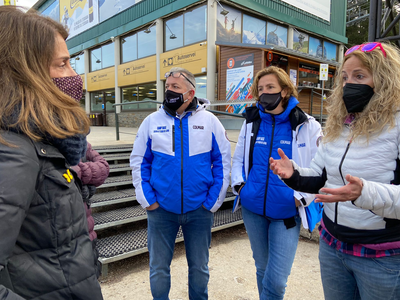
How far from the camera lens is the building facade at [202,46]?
11.5m

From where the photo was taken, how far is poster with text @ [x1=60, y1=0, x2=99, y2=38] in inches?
704

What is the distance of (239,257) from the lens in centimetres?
319

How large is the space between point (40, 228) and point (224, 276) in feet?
7.72

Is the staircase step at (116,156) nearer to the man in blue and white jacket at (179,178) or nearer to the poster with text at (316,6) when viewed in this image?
the man in blue and white jacket at (179,178)

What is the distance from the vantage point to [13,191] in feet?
2.40

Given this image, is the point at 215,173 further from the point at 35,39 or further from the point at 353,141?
the point at 35,39

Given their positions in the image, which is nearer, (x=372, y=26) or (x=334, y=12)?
(x=372, y=26)

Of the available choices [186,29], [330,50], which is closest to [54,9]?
[186,29]

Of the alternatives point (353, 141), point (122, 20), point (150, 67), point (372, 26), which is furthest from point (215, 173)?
point (122, 20)

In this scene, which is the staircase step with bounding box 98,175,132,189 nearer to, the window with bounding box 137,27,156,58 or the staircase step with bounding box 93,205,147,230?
the staircase step with bounding box 93,205,147,230

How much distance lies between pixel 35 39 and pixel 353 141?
1.45 metres

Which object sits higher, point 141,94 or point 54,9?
point 54,9

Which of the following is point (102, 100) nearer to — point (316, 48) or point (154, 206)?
point (316, 48)

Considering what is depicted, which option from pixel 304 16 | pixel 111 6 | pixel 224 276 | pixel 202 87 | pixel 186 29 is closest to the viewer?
pixel 224 276
